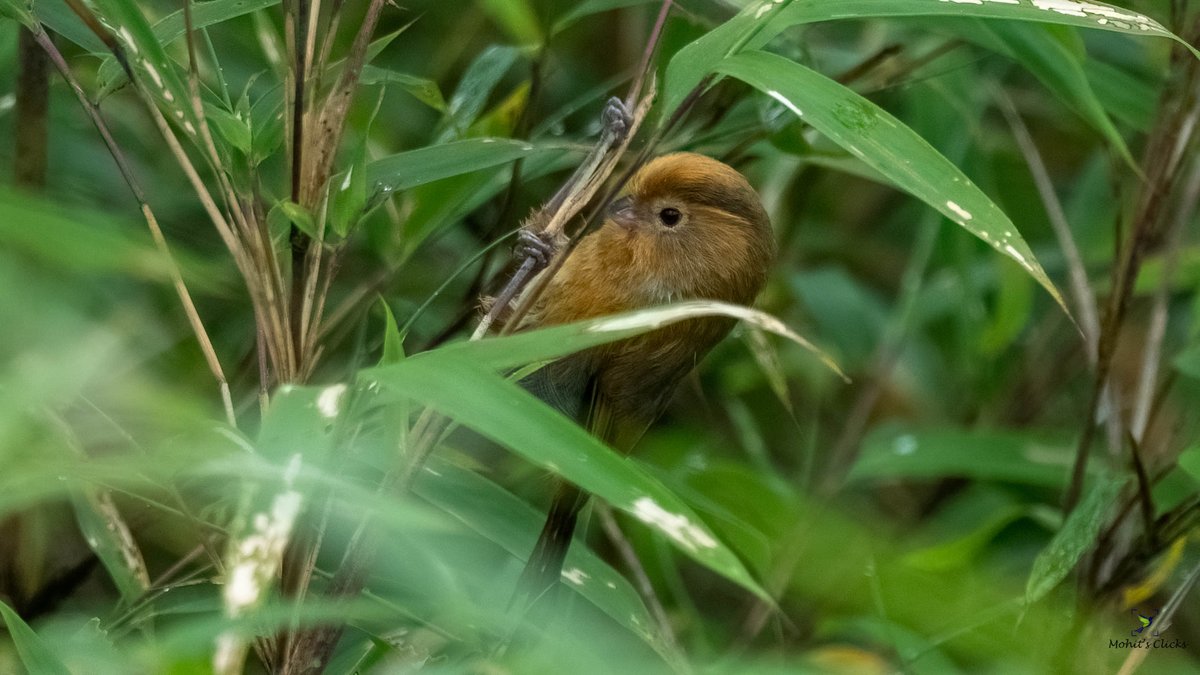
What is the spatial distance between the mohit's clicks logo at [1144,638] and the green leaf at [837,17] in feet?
2.86

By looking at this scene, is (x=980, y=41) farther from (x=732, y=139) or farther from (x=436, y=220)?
(x=436, y=220)

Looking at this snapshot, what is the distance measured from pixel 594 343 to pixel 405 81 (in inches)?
25.9

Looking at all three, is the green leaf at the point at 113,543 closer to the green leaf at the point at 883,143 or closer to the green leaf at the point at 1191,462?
the green leaf at the point at 883,143

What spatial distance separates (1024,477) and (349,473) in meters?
1.86

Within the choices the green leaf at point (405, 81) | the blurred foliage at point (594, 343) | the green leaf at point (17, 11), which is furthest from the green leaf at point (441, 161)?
the green leaf at point (17, 11)

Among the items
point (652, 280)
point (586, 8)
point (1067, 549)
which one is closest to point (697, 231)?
point (652, 280)

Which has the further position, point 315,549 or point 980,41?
point 980,41

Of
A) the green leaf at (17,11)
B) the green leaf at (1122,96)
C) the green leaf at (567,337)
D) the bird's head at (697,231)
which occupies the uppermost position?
the green leaf at (17,11)

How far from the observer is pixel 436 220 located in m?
2.13

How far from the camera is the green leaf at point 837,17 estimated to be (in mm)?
1497

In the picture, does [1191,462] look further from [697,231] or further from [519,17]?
[519,17]

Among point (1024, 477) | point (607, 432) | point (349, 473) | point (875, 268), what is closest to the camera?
point (349, 473)

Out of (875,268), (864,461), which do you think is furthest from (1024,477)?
(875,268)

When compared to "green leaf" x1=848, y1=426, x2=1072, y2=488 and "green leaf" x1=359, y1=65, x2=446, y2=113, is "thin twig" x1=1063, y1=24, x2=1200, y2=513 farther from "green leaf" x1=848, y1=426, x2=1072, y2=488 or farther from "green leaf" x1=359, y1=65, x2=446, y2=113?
"green leaf" x1=359, y1=65, x2=446, y2=113
